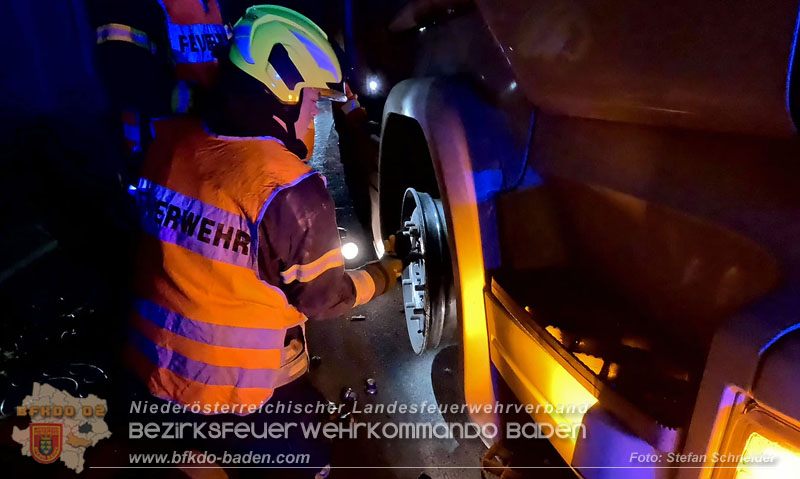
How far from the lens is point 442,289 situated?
196cm

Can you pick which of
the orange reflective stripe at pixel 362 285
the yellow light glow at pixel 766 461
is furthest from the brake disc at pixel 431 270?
the yellow light glow at pixel 766 461

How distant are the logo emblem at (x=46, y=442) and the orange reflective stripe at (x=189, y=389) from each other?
0.92 metres

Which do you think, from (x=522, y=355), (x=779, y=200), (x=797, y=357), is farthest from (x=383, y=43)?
(x=797, y=357)

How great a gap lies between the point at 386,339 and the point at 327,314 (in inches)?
50.9

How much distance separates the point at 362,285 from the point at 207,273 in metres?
0.59

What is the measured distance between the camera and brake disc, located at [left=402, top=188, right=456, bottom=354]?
1.93 m

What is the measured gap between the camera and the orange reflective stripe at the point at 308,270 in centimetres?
164

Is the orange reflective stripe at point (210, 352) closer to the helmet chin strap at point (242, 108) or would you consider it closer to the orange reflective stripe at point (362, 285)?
the orange reflective stripe at point (362, 285)

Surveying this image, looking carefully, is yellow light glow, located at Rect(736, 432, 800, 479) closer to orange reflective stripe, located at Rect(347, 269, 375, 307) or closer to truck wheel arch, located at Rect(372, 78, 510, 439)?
truck wheel arch, located at Rect(372, 78, 510, 439)

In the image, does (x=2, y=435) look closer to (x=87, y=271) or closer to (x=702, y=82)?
(x=87, y=271)

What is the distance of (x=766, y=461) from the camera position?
2.67 feet

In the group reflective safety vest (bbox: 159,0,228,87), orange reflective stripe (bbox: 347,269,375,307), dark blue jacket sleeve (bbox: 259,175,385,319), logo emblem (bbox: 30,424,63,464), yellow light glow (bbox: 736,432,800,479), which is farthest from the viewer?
reflective safety vest (bbox: 159,0,228,87)

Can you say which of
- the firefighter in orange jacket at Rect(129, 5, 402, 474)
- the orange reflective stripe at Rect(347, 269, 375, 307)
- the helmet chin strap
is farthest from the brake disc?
the helmet chin strap

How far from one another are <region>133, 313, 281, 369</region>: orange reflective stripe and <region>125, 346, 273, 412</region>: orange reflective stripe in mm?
98
